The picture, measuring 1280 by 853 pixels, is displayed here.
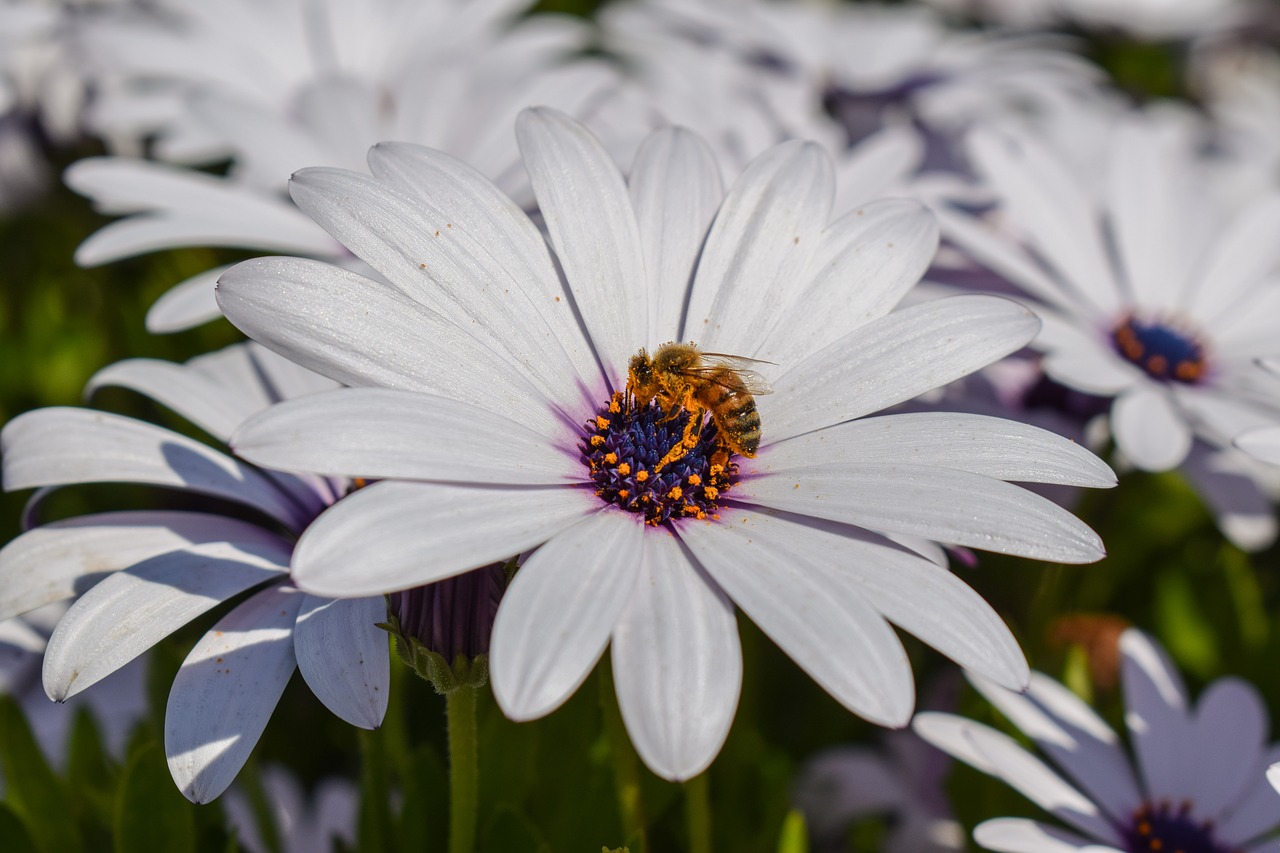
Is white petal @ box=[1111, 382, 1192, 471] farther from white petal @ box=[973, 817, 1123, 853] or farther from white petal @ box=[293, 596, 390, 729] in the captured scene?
white petal @ box=[293, 596, 390, 729]

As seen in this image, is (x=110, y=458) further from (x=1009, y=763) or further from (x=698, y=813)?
(x=1009, y=763)

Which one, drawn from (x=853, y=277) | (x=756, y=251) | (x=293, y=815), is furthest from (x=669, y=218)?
(x=293, y=815)

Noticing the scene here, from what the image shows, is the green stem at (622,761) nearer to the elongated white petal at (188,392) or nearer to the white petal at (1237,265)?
the elongated white petal at (188,392)

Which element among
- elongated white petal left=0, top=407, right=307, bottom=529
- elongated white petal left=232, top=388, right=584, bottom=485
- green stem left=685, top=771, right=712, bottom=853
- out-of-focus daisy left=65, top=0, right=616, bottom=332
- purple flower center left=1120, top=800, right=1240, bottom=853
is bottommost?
purple flower center left=1120, top=800, right=1240, bottom=853

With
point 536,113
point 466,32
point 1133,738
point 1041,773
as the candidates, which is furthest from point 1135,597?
point 466,32

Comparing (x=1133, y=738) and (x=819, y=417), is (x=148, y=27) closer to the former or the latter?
(x=819, y=417)

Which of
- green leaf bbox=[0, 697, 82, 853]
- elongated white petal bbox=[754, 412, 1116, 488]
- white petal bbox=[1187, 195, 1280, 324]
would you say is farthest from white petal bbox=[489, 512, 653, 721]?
white petal bbox=[1187, 195, 1280, 324]
